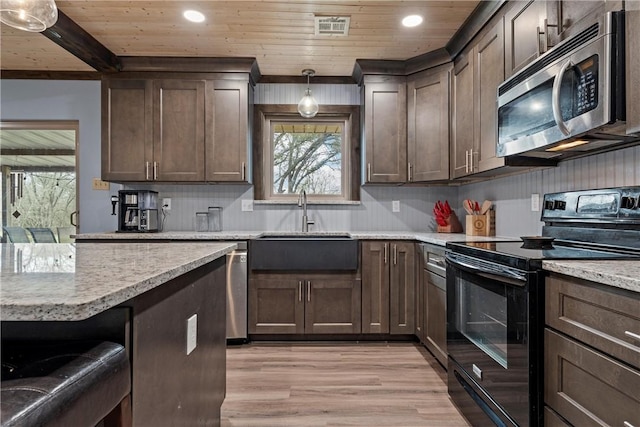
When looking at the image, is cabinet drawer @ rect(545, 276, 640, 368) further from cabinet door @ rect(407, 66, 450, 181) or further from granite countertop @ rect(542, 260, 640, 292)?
cabinet door @ rect(407, 66, 450, 181)

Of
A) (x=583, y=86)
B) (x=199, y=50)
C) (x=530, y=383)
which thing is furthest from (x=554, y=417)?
(x=199, y=50)

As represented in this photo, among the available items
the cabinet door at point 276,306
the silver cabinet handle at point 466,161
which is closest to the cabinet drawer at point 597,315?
the silver cabinet handle at point 466,161

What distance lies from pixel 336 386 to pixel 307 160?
217cm

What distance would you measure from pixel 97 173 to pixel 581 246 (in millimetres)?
3974

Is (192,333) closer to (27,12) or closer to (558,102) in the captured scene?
(27,12)

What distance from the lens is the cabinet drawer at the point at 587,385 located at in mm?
952

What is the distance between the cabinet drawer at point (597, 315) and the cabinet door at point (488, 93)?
1.10 m

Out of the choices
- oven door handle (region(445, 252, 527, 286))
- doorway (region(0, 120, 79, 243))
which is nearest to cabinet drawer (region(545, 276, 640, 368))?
oven door handle (region(445, 252, 527, 286))

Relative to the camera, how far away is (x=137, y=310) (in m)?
0.90

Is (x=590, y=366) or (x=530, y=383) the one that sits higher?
(x=590, y=366)

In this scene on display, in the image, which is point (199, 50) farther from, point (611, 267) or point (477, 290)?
point (611, 267)

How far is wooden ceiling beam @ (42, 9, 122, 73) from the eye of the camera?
2.48 meters

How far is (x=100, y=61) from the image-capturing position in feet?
9.64

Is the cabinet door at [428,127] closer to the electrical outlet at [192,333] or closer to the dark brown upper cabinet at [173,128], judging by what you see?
the dark brown upper cabinet at [173,128]
